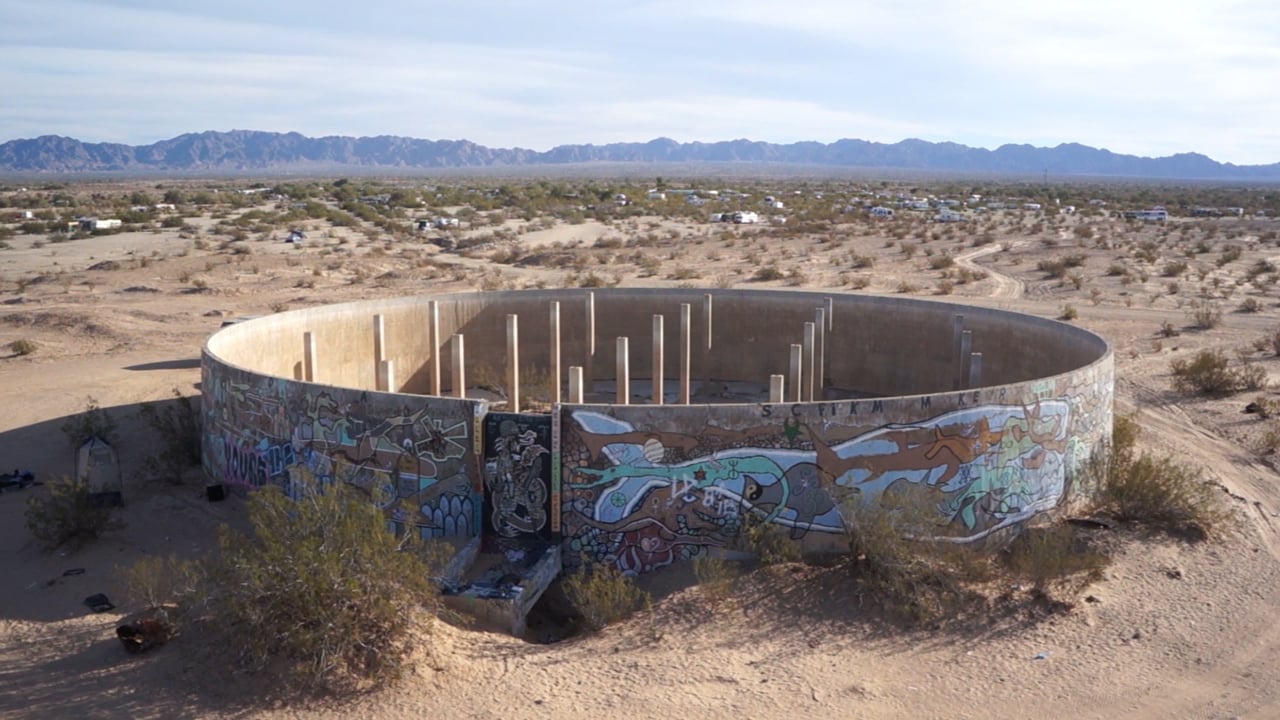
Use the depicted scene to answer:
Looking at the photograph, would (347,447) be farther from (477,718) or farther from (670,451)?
(477,718)

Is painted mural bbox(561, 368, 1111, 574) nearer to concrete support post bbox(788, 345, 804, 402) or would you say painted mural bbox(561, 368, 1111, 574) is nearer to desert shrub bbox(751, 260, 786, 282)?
→ concrete support post bbox(788, 345, 804, 402)

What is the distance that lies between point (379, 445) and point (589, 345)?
9.03m

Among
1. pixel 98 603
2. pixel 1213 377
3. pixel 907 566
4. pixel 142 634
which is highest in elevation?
pixel 1213 377

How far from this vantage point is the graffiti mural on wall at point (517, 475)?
11.5 metres

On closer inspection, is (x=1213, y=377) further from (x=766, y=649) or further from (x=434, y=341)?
(x=434, y=341)

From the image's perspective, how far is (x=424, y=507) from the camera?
1195cm

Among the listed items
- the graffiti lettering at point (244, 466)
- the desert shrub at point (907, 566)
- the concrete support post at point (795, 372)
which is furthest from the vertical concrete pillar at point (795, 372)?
the graffiti lettering at point (244, 466)

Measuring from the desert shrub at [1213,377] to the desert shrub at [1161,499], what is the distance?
23.9 feet

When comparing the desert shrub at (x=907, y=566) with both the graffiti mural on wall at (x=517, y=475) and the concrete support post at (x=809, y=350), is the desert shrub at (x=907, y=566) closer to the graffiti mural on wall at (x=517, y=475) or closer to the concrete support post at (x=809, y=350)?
the graffiti mural on wall at (x=517, y=475)

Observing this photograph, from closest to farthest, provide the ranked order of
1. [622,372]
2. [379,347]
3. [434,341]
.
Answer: [622,372], [379,347], [434,341]

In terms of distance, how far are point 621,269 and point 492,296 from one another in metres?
18.1

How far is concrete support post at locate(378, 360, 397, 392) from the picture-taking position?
15906 millimetres

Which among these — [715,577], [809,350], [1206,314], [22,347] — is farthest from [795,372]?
[22,347]

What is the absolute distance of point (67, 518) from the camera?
12.4 meters
